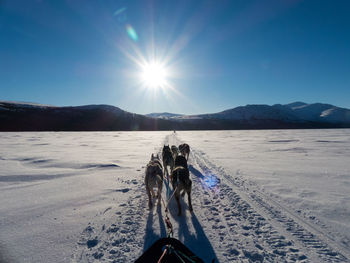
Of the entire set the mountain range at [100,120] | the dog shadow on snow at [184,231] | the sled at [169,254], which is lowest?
the dog shadow on snow at [184,231]

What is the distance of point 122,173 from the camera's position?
24.3 feet

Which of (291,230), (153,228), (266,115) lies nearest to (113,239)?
(153,228)

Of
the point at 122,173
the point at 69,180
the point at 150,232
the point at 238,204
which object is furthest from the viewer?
the point at 122,173

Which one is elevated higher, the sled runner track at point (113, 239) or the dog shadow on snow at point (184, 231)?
the sled runner track at point (113, 239)

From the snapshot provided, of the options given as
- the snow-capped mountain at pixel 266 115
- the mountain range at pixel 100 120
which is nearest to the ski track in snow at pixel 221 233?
the mountain range at pixel 100 120

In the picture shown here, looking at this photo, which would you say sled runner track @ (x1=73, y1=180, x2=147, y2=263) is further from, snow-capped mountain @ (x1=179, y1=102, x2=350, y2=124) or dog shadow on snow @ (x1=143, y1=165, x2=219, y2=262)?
snow-capped mountain @ (x1=179, y1=102, x2=350, y2=124)

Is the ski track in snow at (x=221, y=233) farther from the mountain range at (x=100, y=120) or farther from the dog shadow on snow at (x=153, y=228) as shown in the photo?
the mountain range at (x=100, y=120)

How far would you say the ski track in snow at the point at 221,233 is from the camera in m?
2.73

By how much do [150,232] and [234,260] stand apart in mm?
1663

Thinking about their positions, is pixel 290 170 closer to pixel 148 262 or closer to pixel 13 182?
pixel 148 262

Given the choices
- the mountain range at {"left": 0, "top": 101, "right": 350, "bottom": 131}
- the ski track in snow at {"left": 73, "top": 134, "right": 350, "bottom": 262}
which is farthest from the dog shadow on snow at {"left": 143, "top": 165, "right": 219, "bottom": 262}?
the mountain range at {"left": 0, "top": 101, "right": 350, "bottom": 131}

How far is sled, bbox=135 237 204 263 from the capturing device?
6.74 feet

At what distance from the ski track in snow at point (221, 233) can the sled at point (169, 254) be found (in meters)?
0.64

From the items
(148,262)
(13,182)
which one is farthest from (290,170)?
(13,182)
